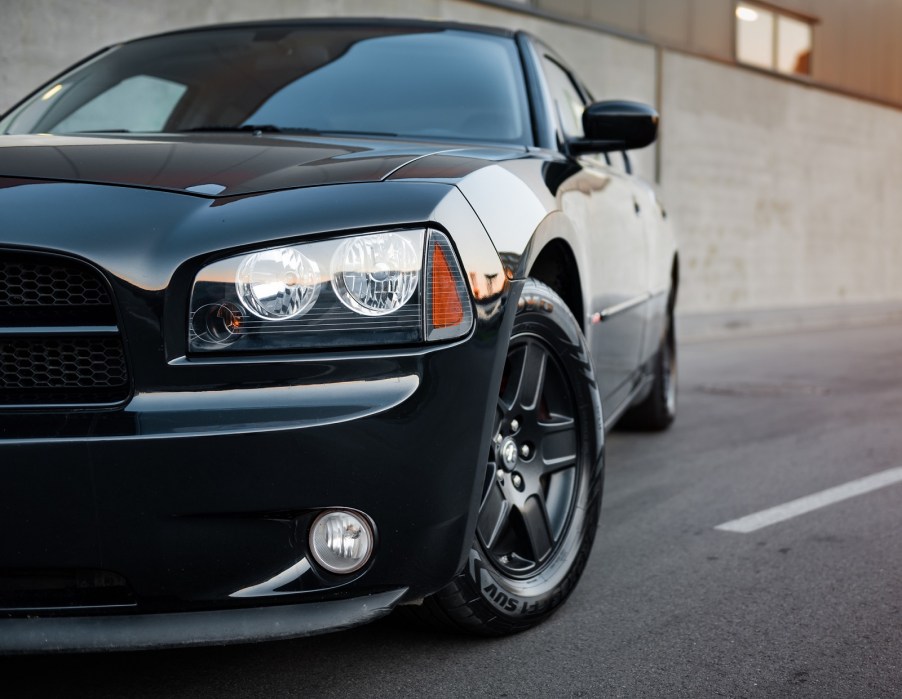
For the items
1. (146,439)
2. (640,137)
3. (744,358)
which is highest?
(640,137)

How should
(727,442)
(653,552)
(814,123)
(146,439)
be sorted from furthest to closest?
(814,123) → (727,442) → (653,552) → (146,439)

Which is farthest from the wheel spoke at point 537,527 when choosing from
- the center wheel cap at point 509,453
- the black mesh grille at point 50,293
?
the black mesh grille at point 50,293

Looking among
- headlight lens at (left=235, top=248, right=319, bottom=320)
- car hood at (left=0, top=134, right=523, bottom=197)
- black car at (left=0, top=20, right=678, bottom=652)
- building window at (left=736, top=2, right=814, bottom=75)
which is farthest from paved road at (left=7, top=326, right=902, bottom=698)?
building window at (left=736, top=2, right=814, bottom=75)

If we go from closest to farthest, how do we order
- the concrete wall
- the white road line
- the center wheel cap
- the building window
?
the center wheel cap < the white road line < the concrete wall < the building window

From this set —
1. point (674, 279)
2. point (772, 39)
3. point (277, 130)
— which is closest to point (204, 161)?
point (277, 130)

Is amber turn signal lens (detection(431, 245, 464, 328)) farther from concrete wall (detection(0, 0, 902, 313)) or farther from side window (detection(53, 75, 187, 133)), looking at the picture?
concrete wall (detection(0, 0, 902, 313))

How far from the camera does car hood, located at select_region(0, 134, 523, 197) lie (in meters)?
2.18

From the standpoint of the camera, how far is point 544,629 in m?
2.69

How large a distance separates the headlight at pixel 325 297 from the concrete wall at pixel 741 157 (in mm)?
7466

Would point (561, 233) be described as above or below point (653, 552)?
above

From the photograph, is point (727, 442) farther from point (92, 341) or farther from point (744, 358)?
point (744, 358)

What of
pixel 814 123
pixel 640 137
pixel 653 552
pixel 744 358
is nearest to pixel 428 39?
pixel 640 137

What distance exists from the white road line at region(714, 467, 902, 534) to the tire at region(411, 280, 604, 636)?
43.0 inches

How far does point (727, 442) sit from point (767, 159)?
13531mm
